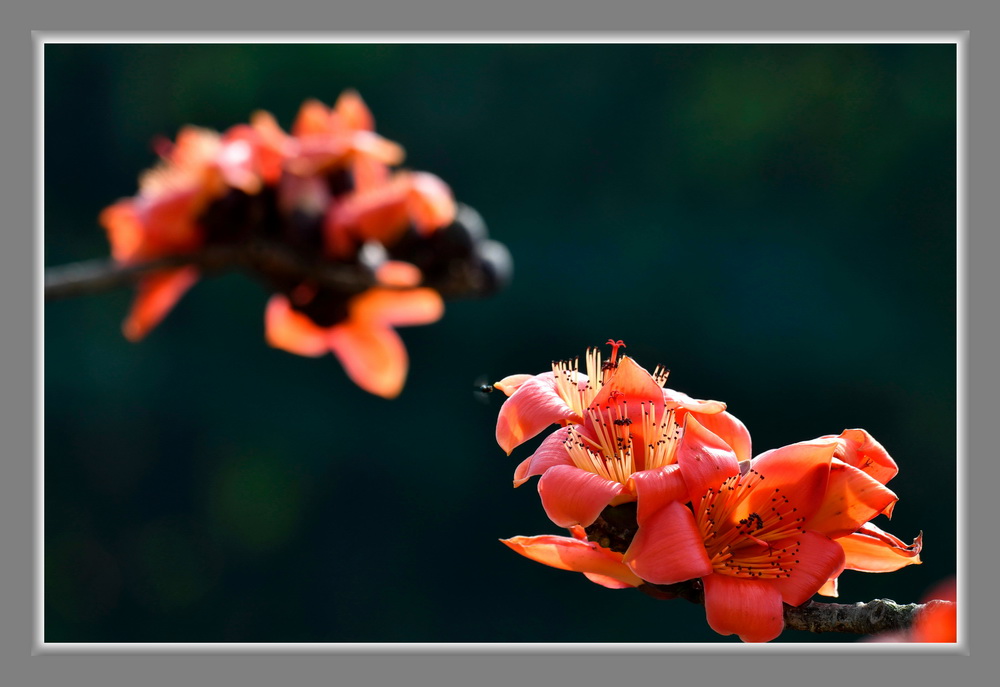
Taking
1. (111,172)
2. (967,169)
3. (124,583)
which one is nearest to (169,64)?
(111,172)

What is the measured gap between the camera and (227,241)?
396 millimetres

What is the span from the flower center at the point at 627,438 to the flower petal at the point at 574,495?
0.08 feet

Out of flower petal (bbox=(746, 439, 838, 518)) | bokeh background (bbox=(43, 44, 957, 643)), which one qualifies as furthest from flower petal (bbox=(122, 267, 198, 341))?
bokeh background (bbox=(43, 44, 957, 643))

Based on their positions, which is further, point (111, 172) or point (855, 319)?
point (111, 172)

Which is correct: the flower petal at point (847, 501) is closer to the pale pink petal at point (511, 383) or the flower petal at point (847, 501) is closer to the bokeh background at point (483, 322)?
the pale pink petal at point (511, 383)

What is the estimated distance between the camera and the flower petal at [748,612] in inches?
14.9

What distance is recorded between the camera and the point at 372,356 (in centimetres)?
50

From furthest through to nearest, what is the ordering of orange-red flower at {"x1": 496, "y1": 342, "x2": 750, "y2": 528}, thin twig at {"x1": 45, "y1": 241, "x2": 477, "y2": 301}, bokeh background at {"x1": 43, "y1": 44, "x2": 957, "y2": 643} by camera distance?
bokeh background at {"x1": 43, "y1": 44, "x2": 957, "y2": 643} < orange-red flower at {"x1": 496, "y1": 342, "x2": 750, "y2": 528} < thin twig at {"x1": 45, "y1": 241, "x2": 477, "y2": 301}

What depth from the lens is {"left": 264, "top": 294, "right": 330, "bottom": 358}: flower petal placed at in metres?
0.44

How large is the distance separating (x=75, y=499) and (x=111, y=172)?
969 millimetres

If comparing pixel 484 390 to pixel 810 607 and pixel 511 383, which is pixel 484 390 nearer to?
pixel 511 383

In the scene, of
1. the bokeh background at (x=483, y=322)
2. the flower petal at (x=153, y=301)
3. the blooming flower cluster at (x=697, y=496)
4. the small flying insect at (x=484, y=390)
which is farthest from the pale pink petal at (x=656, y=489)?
the bokeh background at (x=483, y=322)

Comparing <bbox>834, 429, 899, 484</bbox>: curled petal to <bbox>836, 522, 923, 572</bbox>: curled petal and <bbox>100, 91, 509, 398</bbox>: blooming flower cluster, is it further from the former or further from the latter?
<bbox>100, 91, 509, 398</bbox>: blooming flower cluster

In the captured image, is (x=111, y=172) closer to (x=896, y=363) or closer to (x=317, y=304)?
(x=896, y=363)
